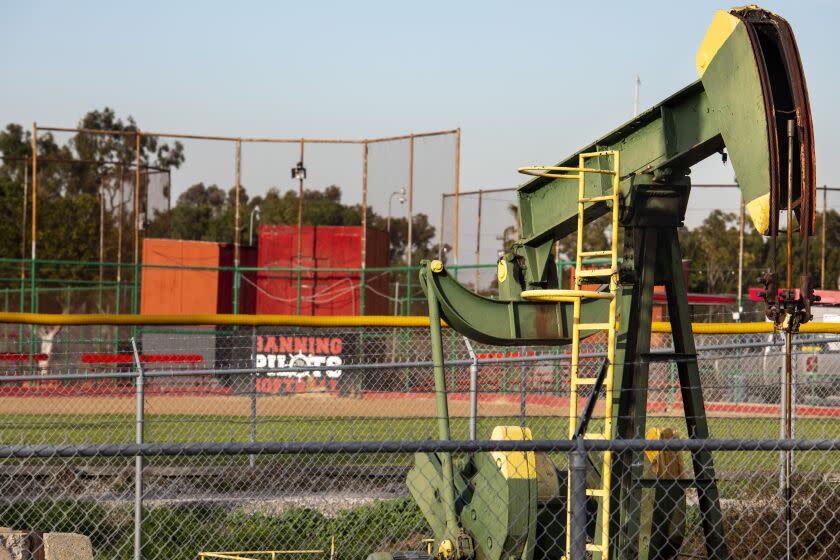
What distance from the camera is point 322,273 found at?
26328 mm

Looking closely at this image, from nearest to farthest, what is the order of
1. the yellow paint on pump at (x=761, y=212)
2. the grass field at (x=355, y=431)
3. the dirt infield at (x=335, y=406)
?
the yellow paint on pump at (x=761, y=212)
the grass field at (x=355, y=431)
the dirt infield at (x=335, y=406)

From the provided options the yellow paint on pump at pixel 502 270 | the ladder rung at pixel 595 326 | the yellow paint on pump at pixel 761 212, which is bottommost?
the ladder rung at pixel 595 326

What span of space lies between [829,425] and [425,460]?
8.56 meters

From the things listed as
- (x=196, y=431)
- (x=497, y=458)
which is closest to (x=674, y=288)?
(x=497, y=458)

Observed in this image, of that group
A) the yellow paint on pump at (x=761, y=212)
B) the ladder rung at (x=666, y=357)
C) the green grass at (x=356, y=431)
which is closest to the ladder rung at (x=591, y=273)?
the ladder rung at (x=666, y=357)

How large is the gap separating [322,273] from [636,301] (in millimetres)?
20402

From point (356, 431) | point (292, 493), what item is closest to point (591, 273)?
point (292, 493)

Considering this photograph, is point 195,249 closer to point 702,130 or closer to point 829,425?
point 829,425

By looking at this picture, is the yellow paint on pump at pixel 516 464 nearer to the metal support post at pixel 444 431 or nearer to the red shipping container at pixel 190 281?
the metal support post at pixel 444 431

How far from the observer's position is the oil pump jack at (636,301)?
5.39 metres

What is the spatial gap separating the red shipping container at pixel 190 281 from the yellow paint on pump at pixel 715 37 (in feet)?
69.9

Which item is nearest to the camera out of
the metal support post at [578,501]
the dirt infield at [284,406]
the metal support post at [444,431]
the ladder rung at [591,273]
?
the metal support post at [578,501]

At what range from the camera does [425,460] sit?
278 inches

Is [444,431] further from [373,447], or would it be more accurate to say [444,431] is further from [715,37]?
[715,37]
